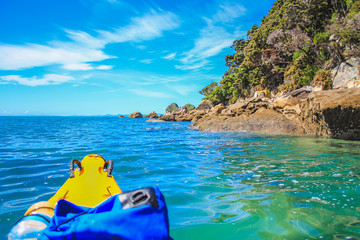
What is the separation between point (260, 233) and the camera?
2385 mm

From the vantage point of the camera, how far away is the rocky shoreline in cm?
926

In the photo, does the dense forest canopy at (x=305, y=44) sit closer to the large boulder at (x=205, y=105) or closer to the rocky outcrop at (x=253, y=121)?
the rocky outcrop at (x=253, y=121)

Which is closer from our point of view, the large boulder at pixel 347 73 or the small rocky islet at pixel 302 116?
the small rocky islet at pixel 302 116

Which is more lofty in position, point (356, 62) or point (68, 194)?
point (356, 62)

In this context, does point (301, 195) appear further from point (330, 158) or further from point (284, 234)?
point (330, 158)

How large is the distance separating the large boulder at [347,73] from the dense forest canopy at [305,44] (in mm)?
530

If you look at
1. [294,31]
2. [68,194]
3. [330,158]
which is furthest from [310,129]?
[294,31]

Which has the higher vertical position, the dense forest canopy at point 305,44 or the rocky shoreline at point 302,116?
the dense forest canopy at point 305,44

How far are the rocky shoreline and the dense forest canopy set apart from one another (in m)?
4.67

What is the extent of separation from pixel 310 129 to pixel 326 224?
1121cm

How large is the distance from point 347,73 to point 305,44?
300 inches

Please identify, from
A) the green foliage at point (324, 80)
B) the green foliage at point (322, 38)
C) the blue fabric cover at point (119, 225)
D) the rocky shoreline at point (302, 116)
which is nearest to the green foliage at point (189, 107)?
the green foliage at point (322, 38)

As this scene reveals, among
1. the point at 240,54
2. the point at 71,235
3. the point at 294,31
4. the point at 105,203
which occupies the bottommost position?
the point at 71,235

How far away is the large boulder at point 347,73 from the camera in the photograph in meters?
13.9
